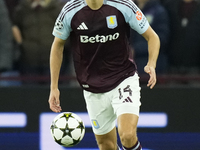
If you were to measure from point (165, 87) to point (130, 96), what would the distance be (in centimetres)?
203

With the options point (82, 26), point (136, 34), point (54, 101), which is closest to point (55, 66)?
point (54, 101)

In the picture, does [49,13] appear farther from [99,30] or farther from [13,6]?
[99,30]

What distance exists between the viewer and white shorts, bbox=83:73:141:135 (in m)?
5.04

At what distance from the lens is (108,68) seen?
206 inches

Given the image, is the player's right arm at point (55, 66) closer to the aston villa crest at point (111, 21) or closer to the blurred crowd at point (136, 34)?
the aston villa crest at point (111, 21)

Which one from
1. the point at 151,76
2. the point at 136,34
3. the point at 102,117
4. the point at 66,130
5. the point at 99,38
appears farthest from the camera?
the point at 136,34

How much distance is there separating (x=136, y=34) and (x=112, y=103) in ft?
6.78

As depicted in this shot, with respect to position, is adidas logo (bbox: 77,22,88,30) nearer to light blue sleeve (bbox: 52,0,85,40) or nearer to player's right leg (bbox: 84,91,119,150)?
light blue sleeve (bbox: 52,0,85,40)

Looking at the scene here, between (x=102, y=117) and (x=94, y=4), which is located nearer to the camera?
(x=94, y=4)

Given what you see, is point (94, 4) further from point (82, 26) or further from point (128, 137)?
point (128, 137)

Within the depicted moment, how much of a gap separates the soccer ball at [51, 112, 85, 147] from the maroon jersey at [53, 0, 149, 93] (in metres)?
0.42

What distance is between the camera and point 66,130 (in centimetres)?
523

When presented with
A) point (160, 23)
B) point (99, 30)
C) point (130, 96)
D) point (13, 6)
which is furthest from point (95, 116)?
point (13, 6)

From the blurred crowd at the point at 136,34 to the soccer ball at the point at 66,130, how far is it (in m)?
1.91
